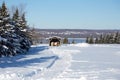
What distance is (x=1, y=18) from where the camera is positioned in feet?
102

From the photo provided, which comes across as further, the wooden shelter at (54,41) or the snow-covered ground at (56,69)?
the wooden shelter at (54,41)

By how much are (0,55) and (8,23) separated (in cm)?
376

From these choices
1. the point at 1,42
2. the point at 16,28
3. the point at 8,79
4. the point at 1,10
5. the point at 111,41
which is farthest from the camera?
the point at 111,41

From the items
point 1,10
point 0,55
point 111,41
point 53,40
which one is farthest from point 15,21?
point 111,41

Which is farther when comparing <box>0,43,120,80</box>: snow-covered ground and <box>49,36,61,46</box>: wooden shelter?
<box>49,36,61,46</box>: wooden shelter

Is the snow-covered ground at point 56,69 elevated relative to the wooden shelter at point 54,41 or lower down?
elevated

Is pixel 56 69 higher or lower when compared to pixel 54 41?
higher

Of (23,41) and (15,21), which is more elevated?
(15,21)

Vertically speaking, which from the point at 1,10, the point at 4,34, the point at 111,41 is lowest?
the point at 111,41

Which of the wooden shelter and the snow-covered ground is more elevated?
the snow-covered ground

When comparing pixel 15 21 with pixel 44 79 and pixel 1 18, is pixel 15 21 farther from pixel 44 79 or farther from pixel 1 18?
pixel 44 79

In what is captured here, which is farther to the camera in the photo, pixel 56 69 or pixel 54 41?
pixel 54 41

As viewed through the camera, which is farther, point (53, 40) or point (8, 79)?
point (53, 40)

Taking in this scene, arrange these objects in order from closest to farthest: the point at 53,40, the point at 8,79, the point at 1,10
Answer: the point at 8,79 < the point at 1,10 < the point at 53,40
